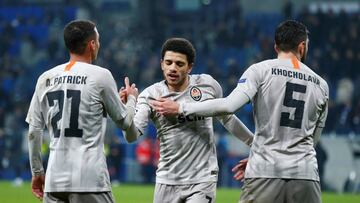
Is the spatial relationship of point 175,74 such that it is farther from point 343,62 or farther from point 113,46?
point 113,46

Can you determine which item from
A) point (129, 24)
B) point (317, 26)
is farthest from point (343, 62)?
point (129, 24)

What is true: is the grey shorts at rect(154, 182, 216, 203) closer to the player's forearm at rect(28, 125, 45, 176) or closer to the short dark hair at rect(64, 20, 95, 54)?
Answer: the player's forearm at rect(28, 125, 45, 176)

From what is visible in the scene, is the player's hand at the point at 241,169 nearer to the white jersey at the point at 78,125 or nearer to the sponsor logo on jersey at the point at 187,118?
the sponsor logo on jersey at the point at 187,118

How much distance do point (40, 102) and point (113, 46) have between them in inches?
940

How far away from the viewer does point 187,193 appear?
22.5 ft

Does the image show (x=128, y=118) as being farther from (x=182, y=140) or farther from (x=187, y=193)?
(x=187, y=193)

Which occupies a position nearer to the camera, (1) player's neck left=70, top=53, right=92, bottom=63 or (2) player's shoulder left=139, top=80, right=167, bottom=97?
(1) player's neck left=70, top=53, right=92, bottom=63

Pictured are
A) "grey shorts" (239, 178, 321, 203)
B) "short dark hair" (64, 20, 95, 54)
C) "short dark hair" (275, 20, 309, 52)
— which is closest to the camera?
"short dark hair" (64, 20, 95, 54)

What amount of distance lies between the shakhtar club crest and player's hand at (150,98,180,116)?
0.58 m

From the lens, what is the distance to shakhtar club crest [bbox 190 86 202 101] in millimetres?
7070

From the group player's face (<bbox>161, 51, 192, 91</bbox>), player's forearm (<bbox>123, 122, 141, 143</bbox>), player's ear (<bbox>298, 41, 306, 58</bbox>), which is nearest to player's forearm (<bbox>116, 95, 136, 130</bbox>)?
player's forearm (<bbox>123, 122, 141, 143</bbox>)

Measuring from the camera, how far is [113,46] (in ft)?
98.3

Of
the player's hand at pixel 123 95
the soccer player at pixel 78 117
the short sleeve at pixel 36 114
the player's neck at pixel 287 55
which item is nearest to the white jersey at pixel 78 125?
the soccer player at pixel 78 117

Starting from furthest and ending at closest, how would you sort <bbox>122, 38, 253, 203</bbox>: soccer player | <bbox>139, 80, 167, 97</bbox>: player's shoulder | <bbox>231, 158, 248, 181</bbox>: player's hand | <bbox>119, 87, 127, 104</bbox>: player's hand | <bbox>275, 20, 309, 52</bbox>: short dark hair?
<bbox>139, 80, 167, 97</bbox>: player's shoulder
<bbox>122, 38, 253, 203</bbox>: soccer player
<bbox>231, 158, 248, 181</bbox>: player's hand
<bbox>119, 87, 127, 104</bbox>: player's hand
<bbox>275, 20, 309, 52</bbox>: short dark hair
